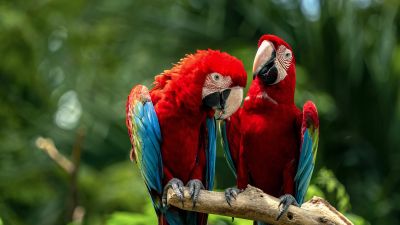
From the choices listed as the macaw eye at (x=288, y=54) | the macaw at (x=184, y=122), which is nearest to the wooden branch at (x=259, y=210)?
the macaw at (x=184, y=122)

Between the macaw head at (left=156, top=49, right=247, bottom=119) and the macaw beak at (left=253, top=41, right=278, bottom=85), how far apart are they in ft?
0.44

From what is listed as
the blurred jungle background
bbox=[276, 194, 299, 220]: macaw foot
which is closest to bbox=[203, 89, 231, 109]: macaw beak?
bbox=[276, 194, 299, 220]: macaw foot

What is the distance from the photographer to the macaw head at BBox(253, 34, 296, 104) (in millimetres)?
3529

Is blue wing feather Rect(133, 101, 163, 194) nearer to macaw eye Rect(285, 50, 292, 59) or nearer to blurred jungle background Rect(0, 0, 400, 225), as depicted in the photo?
macaw eye Rect(285, 50, 292, 59)

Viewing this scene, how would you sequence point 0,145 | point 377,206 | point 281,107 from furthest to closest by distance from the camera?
point 0,145 < point 377,206 < point 281,107

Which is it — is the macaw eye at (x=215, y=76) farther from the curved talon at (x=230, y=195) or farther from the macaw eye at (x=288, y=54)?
the curved talon at (x=230, y=195)

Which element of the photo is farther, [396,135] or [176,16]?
[176,16]

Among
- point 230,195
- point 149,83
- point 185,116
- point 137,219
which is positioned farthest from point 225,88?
point 149,83

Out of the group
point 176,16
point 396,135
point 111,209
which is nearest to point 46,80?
point 176,16

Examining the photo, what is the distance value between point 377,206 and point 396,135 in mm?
595

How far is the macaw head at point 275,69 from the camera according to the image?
3.53 m

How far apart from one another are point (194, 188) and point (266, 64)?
2.10 feet

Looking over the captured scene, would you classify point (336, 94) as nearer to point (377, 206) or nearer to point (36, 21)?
point (377, 206)

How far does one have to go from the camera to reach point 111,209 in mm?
6141
